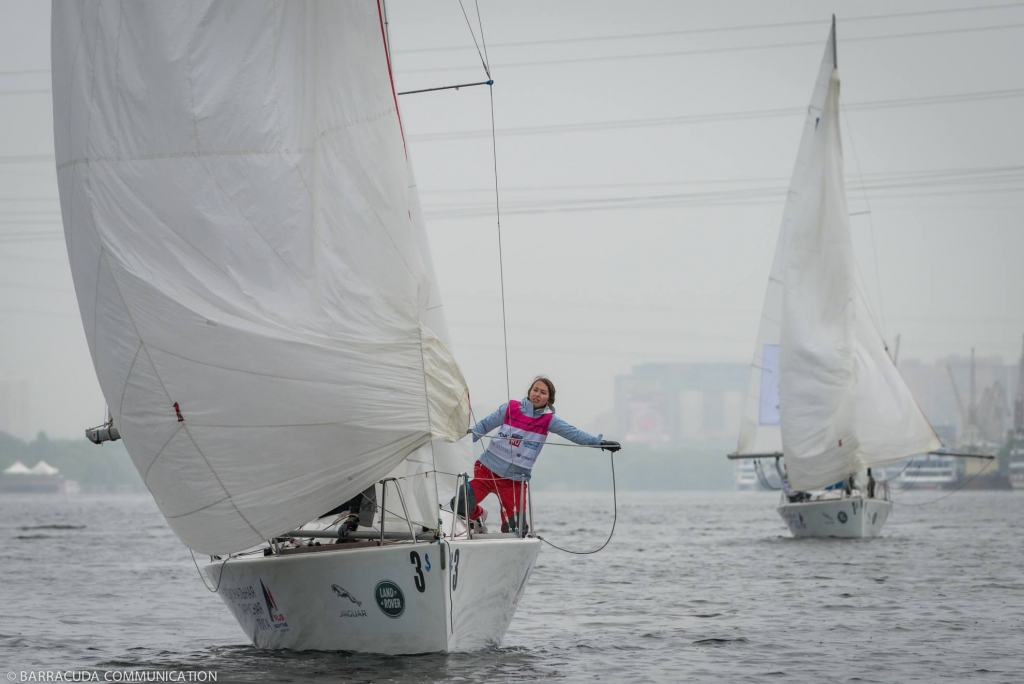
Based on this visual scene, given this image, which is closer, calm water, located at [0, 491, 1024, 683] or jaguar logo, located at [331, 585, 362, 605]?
jaguar logo, located at [331, 585, 362, 605]

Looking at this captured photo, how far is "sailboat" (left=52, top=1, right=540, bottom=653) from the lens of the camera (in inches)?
483

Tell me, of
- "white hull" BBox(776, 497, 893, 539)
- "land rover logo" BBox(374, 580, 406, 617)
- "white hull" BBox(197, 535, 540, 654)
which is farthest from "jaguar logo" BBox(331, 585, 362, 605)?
"white hull" BBox(776, 497, 893, 539)

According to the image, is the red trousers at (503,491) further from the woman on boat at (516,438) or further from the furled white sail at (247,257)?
the furled white sail at (247,257)

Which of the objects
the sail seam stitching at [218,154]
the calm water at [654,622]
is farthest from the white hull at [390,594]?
the sail seam stitching at [218,154]

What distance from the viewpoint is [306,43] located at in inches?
522

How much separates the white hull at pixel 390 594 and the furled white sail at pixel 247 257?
0.77 m

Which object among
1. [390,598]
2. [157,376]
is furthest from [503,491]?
[157,376]

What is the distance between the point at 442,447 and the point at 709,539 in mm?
26635

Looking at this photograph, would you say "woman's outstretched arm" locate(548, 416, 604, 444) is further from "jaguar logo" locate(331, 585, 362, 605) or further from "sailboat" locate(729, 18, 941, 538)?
"sailboat" locate(729, 18, 941, 538)

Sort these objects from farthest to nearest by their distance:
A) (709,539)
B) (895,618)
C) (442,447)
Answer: (709,539) → (895,618) → (442,447)

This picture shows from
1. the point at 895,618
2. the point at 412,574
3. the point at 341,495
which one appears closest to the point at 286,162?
the point at 341,495

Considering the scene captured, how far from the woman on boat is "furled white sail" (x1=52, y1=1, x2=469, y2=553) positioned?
3.22 feet

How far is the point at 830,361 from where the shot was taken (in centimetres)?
3566

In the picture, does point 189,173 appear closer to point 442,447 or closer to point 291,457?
point 291,457
